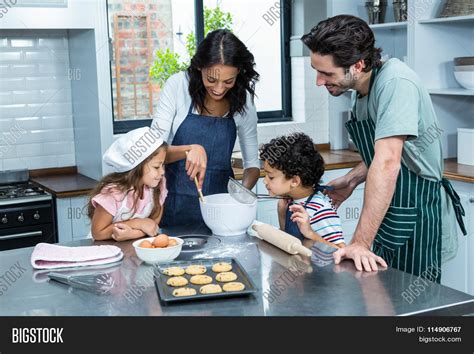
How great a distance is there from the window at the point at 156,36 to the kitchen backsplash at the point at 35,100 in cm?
35

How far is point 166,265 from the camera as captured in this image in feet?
6.66

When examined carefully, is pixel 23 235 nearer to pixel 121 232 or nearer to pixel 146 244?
pixel 121 232

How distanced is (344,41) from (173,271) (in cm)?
96

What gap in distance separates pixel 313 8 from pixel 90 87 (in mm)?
1846

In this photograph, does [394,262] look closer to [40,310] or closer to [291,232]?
[291,232]

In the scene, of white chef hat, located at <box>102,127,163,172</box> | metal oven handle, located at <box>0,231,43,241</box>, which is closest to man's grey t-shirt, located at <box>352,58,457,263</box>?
white chef hat, located at <box>102,127,163,172</box>

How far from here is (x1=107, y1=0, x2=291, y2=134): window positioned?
468 centimetres

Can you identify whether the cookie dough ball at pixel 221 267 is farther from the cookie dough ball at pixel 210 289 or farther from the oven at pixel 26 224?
the oven at pixel 26 224

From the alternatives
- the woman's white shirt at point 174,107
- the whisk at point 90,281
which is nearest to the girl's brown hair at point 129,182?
the woman's white shirt at point 174,107

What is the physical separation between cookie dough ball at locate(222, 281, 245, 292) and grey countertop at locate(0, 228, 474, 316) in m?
0.03

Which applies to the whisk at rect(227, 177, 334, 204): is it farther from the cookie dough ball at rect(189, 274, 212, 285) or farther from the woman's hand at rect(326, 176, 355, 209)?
the cookie dough ball at rect(189, 274, 212, 285)
